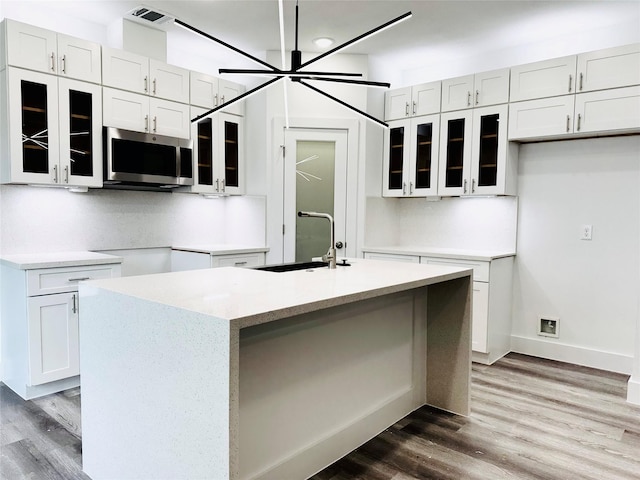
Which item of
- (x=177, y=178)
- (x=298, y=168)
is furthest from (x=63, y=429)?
(x=298, y=168)

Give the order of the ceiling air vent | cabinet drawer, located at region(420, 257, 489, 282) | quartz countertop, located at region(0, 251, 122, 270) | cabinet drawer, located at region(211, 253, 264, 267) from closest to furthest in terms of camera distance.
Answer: quartz countertop, located at region(0, 251, 122, 270)
the ceiling air vent
cabinet drawer, located at region(420, 257, 489, 282)
cabinet drawer, located at region(211, 253, 264, 267)

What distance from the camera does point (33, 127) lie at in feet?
10.7

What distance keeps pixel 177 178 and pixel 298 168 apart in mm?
1166

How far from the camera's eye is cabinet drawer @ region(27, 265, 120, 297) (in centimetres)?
303

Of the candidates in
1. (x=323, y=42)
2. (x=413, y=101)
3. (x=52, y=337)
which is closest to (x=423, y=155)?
(x=413, y=101)

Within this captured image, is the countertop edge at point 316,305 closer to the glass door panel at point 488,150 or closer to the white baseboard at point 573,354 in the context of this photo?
the glass door panel at point 488,150

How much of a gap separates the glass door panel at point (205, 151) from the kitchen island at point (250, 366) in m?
2.09

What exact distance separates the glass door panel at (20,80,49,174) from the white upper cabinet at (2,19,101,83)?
0.50ft

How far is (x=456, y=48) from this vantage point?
4.42m

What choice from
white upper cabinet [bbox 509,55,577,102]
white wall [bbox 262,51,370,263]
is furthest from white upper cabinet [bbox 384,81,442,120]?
white upper cabinet [bbox 509,55,577,102]

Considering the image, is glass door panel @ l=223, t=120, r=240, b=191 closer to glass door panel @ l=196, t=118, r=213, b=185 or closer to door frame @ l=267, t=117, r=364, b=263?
glass door panel @ l=196, t=118, r=213, b=185

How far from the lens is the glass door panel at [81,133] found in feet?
11.3

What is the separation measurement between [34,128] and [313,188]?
2.39 meters

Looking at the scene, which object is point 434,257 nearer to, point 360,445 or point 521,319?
point 521,319
